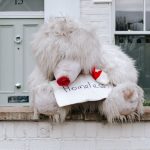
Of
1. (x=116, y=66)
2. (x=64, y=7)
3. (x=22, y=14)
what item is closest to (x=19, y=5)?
(x=22, y=14)

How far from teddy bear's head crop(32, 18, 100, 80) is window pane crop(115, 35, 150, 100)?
4058 millimetres

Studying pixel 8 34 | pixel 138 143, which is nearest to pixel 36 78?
pixel 138 143

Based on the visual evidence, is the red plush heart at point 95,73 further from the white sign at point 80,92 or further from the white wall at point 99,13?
the white wall at point 99,13

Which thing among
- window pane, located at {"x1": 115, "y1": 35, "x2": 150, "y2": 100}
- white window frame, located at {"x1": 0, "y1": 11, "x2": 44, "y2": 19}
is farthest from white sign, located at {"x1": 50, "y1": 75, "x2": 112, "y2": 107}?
white window frame, located at {"x1": 0, "y1": 11, "x2": 44, "y2": 19}

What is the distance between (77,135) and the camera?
13.5 feet

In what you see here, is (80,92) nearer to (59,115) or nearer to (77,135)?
(59,115)

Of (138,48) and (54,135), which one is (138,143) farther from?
(138,48)

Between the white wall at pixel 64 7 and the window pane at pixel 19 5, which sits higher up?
the window pane at pixel 19 5

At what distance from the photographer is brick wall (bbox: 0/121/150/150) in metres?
4.10

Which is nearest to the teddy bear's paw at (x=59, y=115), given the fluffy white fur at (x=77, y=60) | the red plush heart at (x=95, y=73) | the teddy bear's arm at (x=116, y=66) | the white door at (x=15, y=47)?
the fluffy white fur at (x=77, y=60)

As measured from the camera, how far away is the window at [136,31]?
801cm

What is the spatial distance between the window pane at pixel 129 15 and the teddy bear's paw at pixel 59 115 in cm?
418

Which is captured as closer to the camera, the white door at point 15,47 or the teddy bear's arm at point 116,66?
the teddy bear's arm at point 116,66

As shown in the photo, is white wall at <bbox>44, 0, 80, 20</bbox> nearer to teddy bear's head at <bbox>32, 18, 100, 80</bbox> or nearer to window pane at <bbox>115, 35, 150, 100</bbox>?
window pane at <bbox>115, 35, 150, 100</bbox>
